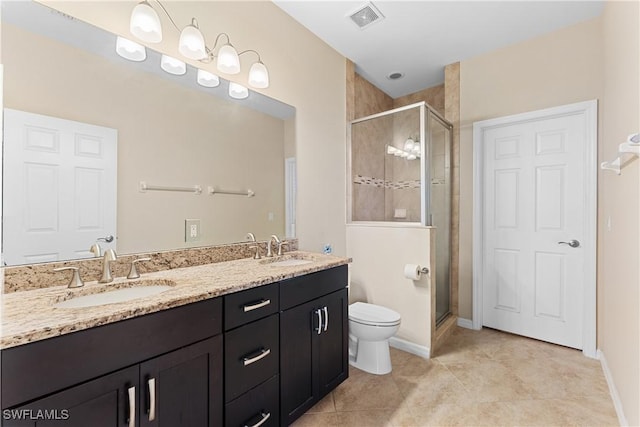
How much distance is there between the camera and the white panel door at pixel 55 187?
116 centimetres

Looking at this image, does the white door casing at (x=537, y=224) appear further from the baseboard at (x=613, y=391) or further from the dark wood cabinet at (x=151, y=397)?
the dark wood cabinet at (x=151, y=397)

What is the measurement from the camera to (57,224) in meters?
1.26

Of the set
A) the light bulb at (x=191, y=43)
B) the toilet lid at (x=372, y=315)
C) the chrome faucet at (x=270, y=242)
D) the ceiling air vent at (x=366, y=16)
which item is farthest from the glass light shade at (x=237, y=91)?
the toilet lid at (x=372, y=315)

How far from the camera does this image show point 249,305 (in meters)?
1.32

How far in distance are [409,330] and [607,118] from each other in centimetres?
215

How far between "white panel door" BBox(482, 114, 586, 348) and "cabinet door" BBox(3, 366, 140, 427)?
9.81 feet

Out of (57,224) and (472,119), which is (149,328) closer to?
(57,224)

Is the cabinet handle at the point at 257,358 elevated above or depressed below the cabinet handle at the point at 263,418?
above

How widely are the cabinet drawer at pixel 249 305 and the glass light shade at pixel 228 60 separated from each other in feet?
4.39

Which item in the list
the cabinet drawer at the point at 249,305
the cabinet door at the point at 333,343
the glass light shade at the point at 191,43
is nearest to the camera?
the cabinet drawer at the point at 249,305

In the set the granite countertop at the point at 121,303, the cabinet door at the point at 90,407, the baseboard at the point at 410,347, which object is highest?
the granite countertop at the point at 121,303

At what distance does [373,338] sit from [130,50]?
2.27m

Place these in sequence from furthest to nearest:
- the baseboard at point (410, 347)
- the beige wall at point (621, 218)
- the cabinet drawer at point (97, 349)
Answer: the baseboard at point (410, 347), the beige wall at point (621, 218), the cabinet drawer at point (97, 349)

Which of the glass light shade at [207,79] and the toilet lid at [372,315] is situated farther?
the toilet lid at [372,315]
